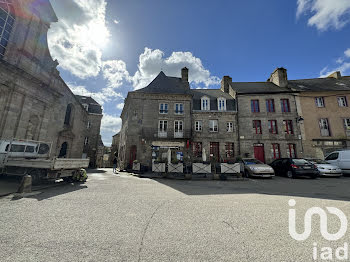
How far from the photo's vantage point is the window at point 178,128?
16875 millimetres

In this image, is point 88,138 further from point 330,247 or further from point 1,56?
point 330,247

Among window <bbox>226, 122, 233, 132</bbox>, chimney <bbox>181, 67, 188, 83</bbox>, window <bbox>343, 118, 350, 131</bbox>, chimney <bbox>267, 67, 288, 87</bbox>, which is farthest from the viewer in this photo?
chimney <bbox>181, 67, 188, 83</bbox>

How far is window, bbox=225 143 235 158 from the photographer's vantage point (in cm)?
1673

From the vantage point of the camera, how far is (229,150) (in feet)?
55.3

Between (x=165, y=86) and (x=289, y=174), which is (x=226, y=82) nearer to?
(x=165, y=86)

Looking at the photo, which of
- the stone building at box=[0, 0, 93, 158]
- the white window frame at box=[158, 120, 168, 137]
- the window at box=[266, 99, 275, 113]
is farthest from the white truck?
the window at box=[266, 99, 275, 113]

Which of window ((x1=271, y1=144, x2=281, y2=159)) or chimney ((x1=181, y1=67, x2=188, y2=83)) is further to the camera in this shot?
chimney ((x1=181, y1=67, x2=188, y2=83))

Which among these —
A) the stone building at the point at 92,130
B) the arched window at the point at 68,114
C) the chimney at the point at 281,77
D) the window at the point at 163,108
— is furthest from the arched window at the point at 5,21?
the chimney at the point at 281,77

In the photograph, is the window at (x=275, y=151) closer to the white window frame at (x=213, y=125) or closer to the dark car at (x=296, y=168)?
the dark car at (x=296, y=168)

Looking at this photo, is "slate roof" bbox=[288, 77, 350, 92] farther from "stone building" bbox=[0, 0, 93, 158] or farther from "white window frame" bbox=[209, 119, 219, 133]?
"stone building" bbox=[0, 0, 93, 158]

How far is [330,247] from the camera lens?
7.02ft

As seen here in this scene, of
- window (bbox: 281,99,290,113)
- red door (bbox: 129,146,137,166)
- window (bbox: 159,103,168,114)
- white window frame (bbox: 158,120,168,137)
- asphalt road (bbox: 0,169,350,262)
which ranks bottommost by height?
asphalt road (bbox: 0,169,350,262)

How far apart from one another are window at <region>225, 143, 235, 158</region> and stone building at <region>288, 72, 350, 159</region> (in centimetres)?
766

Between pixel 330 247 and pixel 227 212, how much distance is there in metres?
1.81
